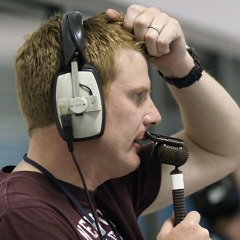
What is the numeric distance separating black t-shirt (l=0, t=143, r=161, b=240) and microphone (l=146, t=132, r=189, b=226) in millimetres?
163

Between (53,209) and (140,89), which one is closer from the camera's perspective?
(53,209)

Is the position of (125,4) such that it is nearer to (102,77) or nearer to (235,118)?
(235,118)

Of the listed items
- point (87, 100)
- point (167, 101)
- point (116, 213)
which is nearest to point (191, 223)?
point (116, 213)

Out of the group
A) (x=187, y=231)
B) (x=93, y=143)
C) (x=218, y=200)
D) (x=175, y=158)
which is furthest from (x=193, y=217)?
(x=218, y=200)

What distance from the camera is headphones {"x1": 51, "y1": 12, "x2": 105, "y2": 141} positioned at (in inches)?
34.1

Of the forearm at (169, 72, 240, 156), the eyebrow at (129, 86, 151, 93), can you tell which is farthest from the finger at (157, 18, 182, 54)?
the forearm at (169, 72, 240, 156)

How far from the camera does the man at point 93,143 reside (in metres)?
0.85

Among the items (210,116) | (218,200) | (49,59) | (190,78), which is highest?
(49,59)

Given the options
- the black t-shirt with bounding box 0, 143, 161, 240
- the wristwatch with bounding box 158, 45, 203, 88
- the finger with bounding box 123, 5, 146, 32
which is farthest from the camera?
the wristwatch with bounding box 158, 45, 203, 88

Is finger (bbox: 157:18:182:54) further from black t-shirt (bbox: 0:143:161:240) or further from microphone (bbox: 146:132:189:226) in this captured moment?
black t-shirt (bbox: 0:143:161:240)

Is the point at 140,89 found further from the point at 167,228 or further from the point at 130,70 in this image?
the point at 167,228

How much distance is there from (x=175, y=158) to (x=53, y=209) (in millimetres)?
306

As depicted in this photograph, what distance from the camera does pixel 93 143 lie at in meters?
0.95

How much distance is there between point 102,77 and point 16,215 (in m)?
0.33
